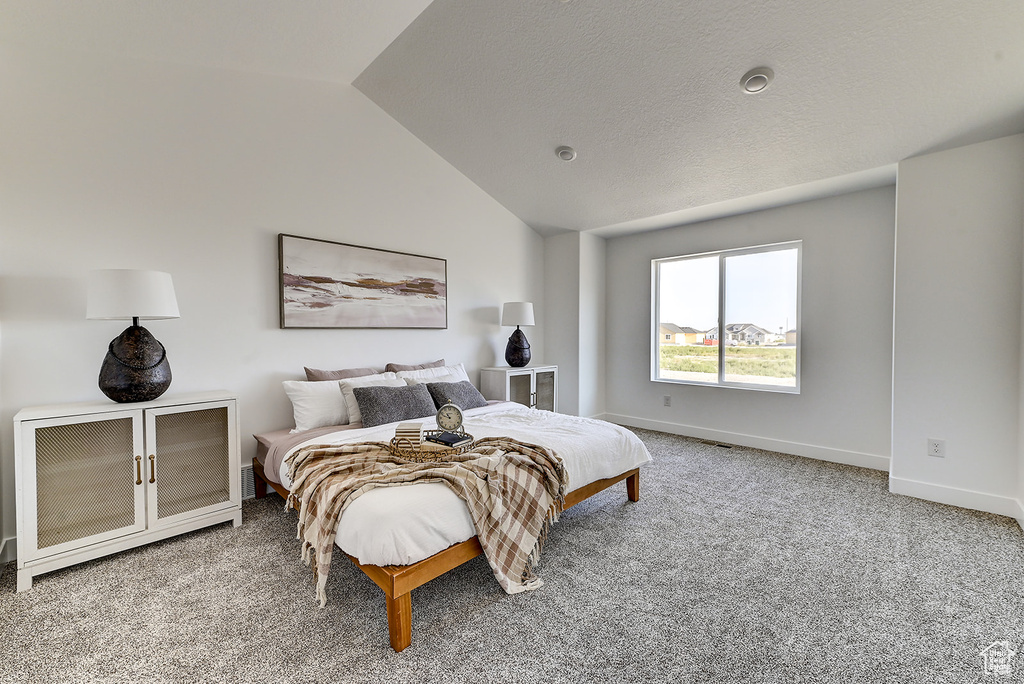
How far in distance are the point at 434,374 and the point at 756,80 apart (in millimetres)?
2946

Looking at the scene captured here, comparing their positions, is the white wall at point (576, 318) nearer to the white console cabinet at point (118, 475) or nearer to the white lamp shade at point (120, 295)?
the white console cabinet at point (118, 475)

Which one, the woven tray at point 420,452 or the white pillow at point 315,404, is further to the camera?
the white pillow at point 315,404

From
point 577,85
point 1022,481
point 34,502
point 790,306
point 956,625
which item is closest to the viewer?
point 956,625

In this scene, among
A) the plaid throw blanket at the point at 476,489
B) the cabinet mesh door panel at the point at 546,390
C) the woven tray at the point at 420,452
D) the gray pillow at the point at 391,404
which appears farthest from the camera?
the cabinet mesh door panel at the point at 546,390

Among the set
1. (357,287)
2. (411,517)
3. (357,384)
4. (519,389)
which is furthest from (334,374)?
(411,517)

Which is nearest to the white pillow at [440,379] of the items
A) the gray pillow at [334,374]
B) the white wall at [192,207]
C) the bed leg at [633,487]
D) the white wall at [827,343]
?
the gray pillow at [334,374]

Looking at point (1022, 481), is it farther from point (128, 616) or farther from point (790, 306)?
point (128, 616)

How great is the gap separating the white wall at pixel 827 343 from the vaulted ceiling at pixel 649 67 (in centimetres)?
35

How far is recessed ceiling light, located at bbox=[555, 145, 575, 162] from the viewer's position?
3570mm

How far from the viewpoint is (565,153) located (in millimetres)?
3621

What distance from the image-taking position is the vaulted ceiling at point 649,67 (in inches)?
87.5

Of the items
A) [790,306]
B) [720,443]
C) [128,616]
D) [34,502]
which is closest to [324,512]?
[128,616]

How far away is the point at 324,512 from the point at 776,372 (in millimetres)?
4052

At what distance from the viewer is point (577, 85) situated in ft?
9.57
